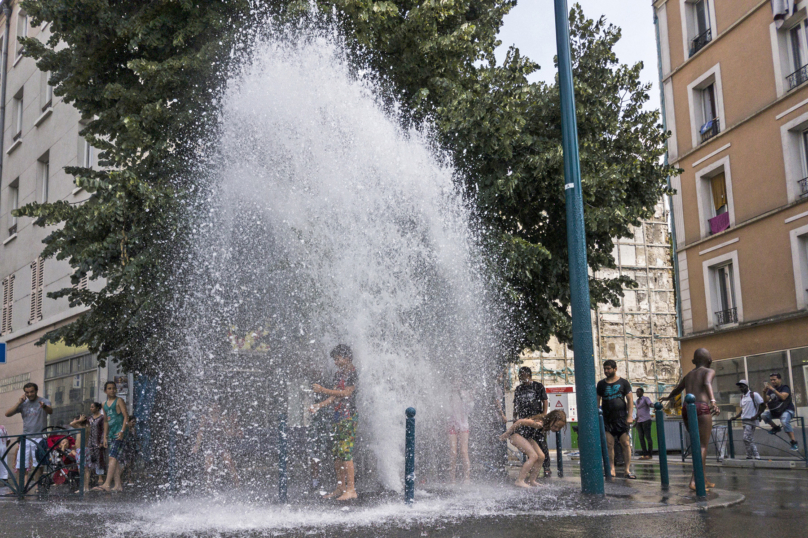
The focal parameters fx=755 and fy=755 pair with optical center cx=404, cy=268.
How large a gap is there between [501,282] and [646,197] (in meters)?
3.68

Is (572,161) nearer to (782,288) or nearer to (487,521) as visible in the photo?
(487,521)

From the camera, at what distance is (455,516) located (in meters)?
6.69

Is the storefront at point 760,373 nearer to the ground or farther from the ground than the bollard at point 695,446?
farther from the ground

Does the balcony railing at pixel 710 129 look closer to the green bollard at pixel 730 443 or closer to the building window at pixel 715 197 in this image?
the building window at pixel 715 197

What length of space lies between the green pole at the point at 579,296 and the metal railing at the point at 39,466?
286 inches

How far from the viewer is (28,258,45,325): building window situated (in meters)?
23.4

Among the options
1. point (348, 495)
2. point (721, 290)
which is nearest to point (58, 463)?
point (348, 495)

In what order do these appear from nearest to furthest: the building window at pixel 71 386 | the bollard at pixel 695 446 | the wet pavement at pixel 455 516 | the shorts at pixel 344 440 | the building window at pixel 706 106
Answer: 1. the wet pavement at pixel 455 516
2. the bollard at pixel 695 446
3. the shorts at pixel 344 440
4. the building window at pixel 71 386
5. the building window at pixel 706 106

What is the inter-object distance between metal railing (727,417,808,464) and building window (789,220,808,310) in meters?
5.00

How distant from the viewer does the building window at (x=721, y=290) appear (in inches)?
938

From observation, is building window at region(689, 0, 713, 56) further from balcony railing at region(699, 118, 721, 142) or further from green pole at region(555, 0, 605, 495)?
green pole at region(555, 0, 605, 495)

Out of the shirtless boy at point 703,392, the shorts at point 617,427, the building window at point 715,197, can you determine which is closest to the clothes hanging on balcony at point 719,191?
the building window at point 715,197

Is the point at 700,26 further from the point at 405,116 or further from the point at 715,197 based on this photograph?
the point at 405,116

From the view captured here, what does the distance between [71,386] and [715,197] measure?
20.7 metres
